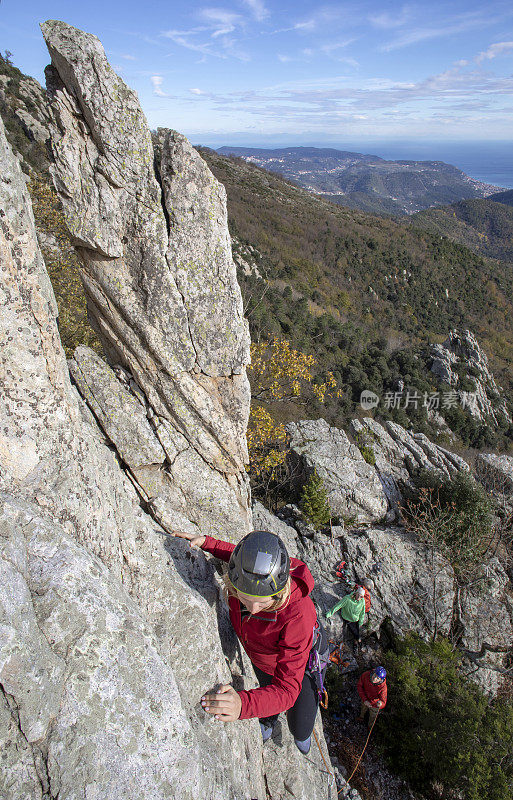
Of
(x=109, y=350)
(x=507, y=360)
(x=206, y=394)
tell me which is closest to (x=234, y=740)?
(x=206, y=394)

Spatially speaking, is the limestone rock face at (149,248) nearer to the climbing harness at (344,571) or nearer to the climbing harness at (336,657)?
the climbing harness at (336,657)

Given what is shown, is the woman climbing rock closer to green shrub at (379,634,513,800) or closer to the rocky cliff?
the rocky cliff

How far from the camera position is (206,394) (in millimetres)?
7324

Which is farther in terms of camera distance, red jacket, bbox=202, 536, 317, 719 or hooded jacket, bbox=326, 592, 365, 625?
hooded jacket, bbox=326, 592, 365, 625

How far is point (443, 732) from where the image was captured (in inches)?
348

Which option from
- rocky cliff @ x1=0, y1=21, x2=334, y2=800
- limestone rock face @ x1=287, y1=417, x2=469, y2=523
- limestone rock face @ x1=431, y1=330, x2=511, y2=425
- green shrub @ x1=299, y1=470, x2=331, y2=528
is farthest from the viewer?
limestone rock face @ x1=431, y1=330, x2=511, y2=425

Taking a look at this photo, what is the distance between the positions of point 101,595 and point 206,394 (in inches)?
164

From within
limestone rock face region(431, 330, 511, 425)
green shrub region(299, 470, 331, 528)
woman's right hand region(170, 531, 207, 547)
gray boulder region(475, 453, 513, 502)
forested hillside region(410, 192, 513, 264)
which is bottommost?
limestone rock face region(431, 330, 511, 425)

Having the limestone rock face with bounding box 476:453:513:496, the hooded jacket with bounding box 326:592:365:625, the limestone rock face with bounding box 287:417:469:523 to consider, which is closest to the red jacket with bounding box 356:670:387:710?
the hooded jacket with bounding box 326:592:365:625

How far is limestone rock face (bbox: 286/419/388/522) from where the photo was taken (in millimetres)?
16656

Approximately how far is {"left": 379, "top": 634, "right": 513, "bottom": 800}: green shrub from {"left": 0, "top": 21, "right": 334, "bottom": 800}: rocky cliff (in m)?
3.66

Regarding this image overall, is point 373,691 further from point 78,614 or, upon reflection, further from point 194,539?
point 78,614

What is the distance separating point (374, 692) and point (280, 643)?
719 cm

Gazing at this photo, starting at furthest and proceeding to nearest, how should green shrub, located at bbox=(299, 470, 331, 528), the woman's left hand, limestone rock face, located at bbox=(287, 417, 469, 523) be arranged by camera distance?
limestone rock face, located at bbox=(287, 417, 469, 523) → green shrub, located at bbox=(299, 470, 331, 528) → the woman's left hand
